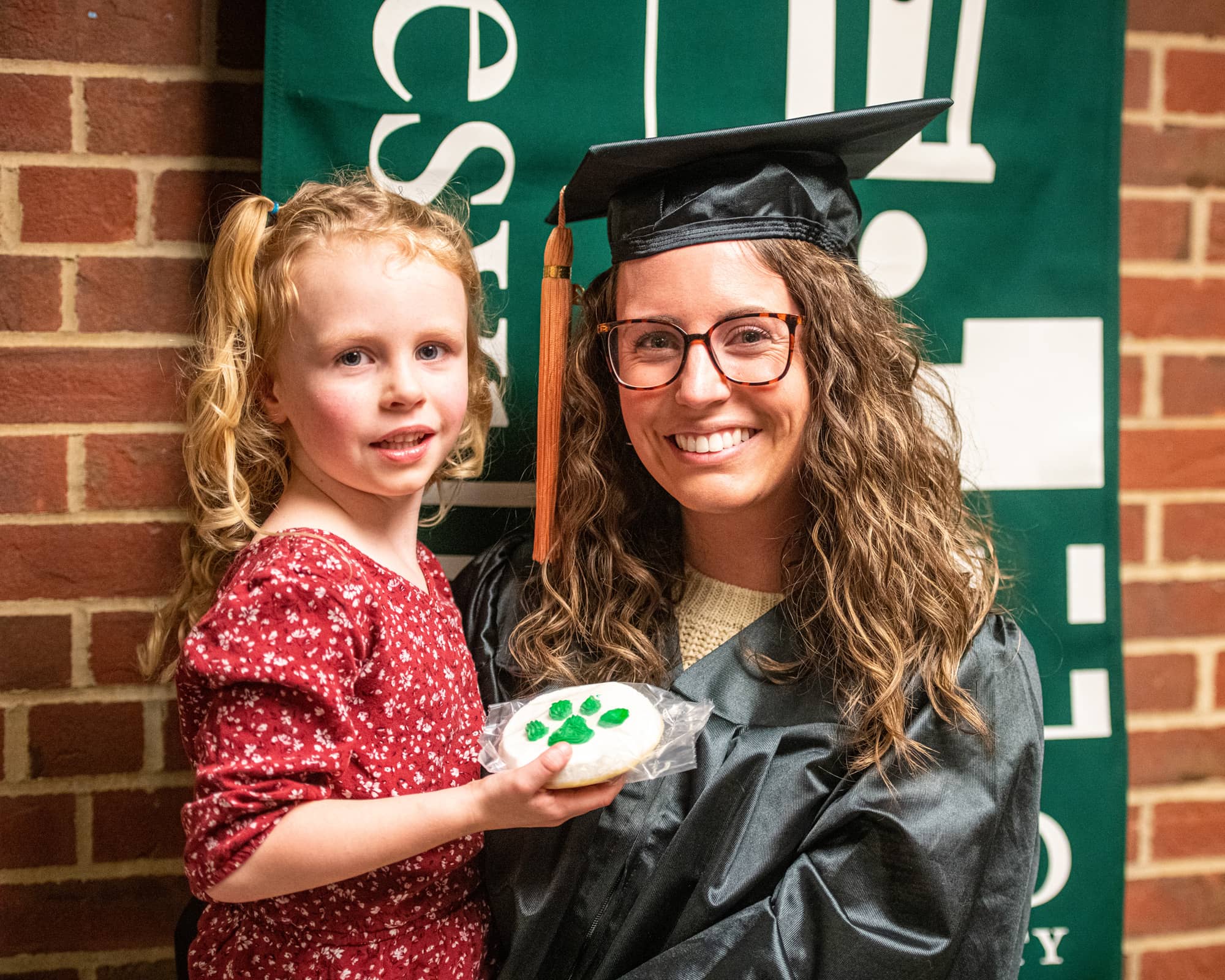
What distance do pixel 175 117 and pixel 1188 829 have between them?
7.02 ft

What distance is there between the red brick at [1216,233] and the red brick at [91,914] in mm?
2066

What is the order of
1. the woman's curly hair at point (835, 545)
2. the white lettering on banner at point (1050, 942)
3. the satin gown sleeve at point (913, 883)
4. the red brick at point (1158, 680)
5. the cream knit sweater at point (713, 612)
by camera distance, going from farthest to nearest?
the red brick at point (1158, 680) < the white lettering on banner at point (1050, 942) < the cream knit sweater at point (713, 612) < the woman's curly hair at point (835, 545) < the satin gown sleeve at point (913, 883)

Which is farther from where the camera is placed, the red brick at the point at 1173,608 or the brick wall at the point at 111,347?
the red brick at the point at 1173,608

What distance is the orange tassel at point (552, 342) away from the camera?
130 cm

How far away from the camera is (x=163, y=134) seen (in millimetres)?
1471

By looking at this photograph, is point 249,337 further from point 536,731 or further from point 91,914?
point 91,914

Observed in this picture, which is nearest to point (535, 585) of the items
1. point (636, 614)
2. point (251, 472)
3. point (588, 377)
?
point (636, 614)

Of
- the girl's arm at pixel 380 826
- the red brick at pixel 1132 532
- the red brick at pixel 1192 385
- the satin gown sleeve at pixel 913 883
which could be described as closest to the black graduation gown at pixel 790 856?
the satin gown sleeve at pixel 913 883

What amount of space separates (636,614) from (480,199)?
70 cm

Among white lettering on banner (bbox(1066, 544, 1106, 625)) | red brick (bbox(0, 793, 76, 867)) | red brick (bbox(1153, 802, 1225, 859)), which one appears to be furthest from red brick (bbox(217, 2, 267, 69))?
red brick (bbox(1153, 802, 1225, 859))

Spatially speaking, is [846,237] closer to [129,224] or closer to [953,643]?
[953,643]

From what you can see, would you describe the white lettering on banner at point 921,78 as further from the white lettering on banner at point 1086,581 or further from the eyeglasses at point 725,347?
the white lettering on banner at point 1086,581

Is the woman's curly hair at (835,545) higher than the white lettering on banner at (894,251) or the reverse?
the reverse

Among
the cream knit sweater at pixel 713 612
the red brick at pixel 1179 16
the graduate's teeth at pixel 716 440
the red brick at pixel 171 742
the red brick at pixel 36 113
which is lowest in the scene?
the red brick at pixel 171 742
